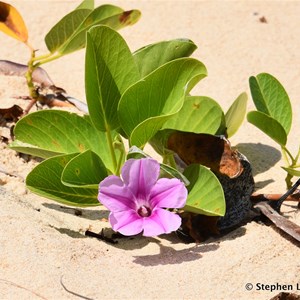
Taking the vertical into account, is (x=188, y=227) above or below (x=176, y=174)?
below

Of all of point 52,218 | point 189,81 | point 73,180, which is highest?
point 189,81

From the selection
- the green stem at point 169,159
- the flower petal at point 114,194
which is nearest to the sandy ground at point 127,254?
the flower petal at point 114,194

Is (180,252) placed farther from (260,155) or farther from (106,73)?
(260,155)

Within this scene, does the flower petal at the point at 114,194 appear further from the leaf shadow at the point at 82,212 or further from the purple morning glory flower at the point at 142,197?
the leaf shadow at the point at 82,212

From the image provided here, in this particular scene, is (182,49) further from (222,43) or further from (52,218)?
(222,43)

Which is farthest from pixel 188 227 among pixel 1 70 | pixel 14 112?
pixel 1 70

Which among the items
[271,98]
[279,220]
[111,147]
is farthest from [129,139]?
[271,98]

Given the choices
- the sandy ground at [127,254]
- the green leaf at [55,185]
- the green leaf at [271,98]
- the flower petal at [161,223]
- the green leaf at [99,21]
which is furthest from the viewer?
the green leaf at [99,21]
